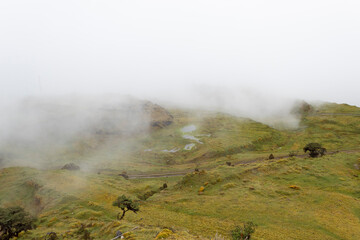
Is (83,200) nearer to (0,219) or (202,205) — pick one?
(0,219)

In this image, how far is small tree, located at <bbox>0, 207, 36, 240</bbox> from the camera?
41094 mm

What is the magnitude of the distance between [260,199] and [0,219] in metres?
55.1

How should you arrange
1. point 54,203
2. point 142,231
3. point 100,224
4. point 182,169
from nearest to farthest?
point 142,231, point 100,224, point 54,203, point 182,169

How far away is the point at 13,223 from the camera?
41438 millimetres

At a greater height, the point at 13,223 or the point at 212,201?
the point at 13,223

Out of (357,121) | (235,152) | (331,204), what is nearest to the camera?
(331,204)

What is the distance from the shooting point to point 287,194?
56.6 metres

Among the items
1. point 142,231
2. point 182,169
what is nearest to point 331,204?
point 142,231

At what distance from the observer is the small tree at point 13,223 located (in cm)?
4109

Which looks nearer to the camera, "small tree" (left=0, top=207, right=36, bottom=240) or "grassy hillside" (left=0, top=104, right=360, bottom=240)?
"grassy hillside" (left=0, top=104, right=360, bottom=240)

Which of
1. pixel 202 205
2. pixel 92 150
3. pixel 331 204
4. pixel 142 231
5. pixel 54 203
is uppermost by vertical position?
pixel 142 231

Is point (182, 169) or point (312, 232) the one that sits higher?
A: point (312, 232)

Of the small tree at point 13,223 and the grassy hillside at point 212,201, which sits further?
the small tree at point 13,223

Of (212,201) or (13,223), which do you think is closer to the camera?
(13,223)
